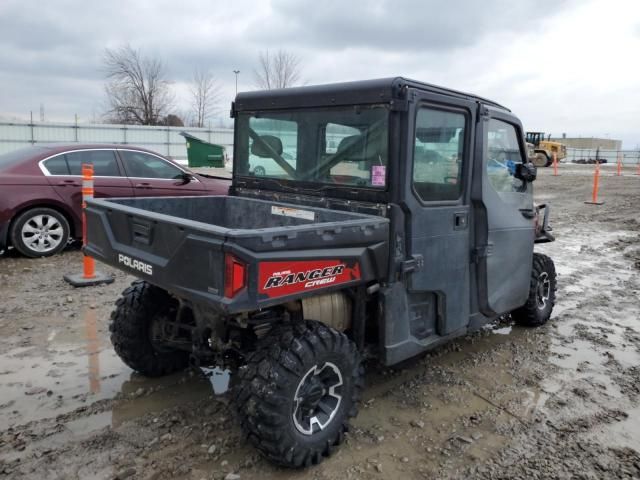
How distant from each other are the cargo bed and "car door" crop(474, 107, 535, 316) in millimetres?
1143

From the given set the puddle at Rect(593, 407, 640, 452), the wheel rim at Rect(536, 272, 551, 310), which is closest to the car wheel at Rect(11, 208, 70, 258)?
the wheel rim at Rect(536, 272, 551, 310)

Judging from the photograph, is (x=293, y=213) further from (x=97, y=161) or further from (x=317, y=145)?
→ (x=97, y=161)

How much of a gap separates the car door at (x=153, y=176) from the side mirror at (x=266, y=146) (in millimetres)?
3982

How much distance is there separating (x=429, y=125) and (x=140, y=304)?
2.27 m

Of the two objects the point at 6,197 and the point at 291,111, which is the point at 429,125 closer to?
the point at 291,111

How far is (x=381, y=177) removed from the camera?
332 centimetres

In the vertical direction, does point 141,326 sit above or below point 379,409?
above

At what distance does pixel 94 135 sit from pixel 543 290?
23.4 metres

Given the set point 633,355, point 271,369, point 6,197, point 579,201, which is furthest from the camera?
point 579,201

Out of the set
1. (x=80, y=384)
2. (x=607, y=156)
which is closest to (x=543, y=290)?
(x=80, y=384)

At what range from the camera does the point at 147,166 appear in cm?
796

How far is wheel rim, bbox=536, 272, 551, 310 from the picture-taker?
16.9ft

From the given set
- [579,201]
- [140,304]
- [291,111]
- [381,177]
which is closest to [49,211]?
[140,304]

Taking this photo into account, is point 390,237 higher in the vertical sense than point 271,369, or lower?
higher
